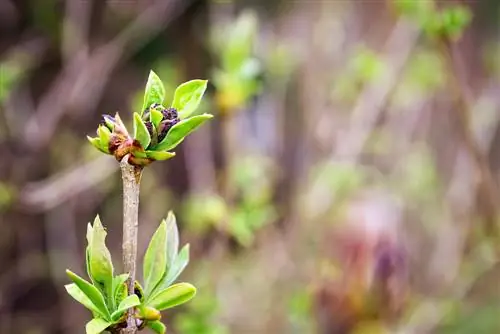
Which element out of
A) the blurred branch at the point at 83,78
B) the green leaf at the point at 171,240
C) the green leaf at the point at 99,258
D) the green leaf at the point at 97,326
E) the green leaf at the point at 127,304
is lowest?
the green leaf at the point at 97,326

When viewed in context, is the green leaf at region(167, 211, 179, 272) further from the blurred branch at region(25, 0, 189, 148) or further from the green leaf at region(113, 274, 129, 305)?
the blurred branch at region(25, 0, 189, 148)

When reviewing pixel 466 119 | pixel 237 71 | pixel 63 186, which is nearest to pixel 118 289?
pixel 237 71

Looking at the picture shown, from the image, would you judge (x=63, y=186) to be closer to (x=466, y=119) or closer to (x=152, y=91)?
(x=466, y=119)

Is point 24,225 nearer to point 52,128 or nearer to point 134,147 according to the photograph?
point 52,128

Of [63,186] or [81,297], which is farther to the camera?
[63,186]

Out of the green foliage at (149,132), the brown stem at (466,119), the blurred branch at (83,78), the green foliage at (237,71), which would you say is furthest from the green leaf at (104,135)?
the blurred branch at (83,78)

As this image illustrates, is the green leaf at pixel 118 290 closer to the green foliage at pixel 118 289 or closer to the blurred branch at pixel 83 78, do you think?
the green foliage at pixel 118 289
